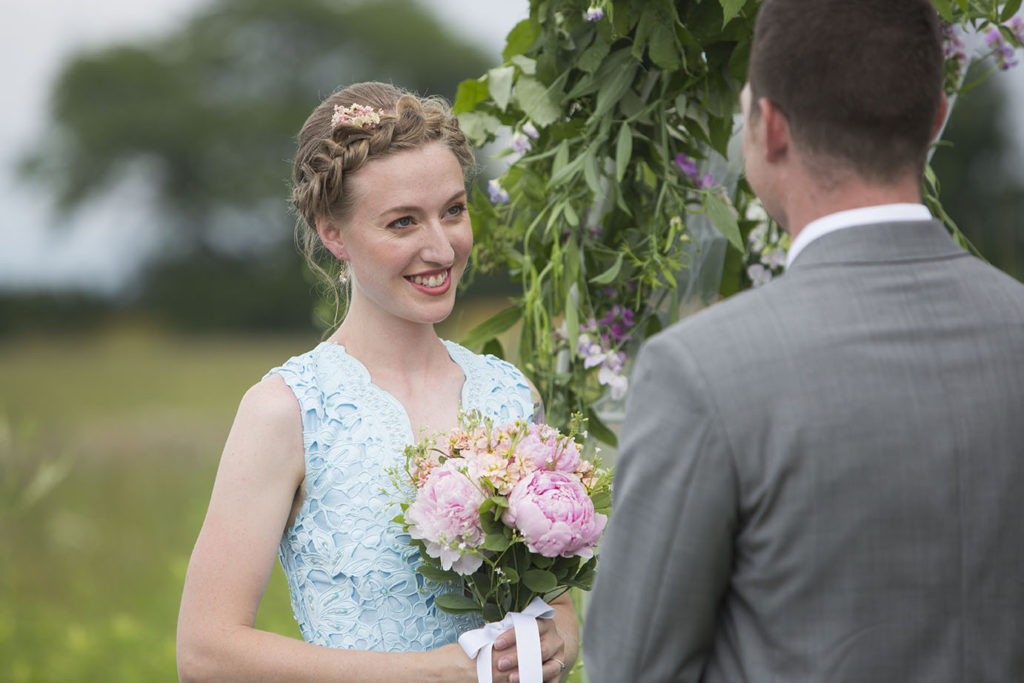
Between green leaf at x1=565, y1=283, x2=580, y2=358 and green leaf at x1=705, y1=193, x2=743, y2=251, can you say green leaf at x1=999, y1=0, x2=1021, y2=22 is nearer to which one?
green leaf at x1=705, y1=193, x2=743, y2=251

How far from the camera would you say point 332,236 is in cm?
228

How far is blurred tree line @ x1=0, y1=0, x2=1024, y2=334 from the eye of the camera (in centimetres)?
2334

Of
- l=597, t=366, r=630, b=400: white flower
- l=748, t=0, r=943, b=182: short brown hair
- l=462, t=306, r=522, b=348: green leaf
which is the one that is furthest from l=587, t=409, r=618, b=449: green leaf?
l=748, t=0, r=943, b=182: short brown hair

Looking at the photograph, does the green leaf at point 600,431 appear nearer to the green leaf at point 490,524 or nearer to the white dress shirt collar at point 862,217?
the green leaf at point 490,524

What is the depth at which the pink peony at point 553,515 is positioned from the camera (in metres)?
1.84

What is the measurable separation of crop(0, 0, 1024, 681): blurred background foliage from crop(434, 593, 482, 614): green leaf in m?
1.07

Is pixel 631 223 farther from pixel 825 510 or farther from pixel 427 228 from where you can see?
pixel 825 510

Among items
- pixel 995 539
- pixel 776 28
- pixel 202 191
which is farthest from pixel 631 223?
pixel 202 191

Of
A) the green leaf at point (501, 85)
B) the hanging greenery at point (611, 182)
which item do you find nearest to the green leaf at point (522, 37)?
the hanging greenery at point (611, 182)

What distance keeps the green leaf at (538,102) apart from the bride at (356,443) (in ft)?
1.06

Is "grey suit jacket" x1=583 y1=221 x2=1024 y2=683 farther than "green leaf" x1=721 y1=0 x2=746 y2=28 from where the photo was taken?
No

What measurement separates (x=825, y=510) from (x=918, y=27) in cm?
66

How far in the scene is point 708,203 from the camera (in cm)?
254

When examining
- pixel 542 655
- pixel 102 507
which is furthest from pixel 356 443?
pixel 102 507
